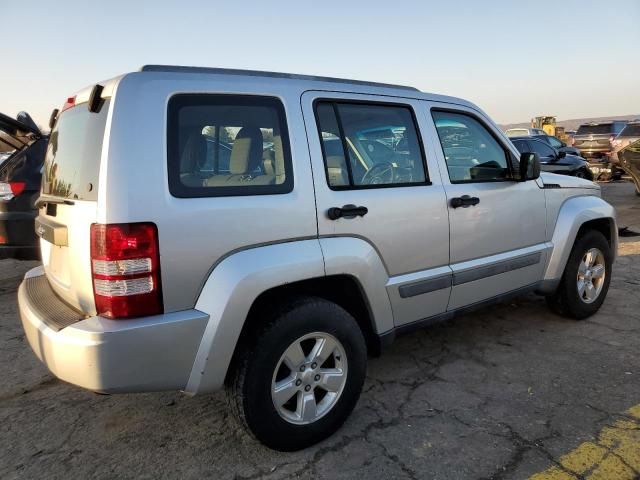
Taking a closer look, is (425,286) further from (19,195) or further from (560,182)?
(19,195)

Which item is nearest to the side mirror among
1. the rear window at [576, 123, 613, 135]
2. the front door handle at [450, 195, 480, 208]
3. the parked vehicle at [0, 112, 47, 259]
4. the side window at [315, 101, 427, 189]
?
the front door handle at [450, 195, 480, 208]

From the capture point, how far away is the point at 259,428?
226 cm

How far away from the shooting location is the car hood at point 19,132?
509 cm

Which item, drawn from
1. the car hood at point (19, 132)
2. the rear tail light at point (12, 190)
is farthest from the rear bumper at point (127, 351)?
the car hood at point (19, 132)

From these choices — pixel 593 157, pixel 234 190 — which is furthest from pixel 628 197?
pixel 234 190

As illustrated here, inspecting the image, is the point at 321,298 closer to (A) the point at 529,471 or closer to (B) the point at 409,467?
(B) the point at 409,467

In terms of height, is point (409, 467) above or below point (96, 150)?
below

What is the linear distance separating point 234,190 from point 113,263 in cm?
61

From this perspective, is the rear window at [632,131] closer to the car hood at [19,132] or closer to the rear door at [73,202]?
the car hood at [19,132]

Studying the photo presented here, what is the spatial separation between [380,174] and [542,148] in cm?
1017

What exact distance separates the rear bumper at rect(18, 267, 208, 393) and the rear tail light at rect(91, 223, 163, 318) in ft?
0.21

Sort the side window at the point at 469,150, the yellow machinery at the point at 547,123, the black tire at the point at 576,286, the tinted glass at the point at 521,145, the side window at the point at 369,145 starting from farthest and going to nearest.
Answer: the yellow machinery at the point at 547,123 < the tinted glass at the point at 521,145 < the black tire at the point at 576,286 < the side window at the point at 469,150 < the side window at the point at 369,145

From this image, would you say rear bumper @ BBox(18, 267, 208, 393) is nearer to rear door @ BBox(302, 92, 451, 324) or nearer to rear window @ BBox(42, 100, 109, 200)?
rear window @ BBox(42, 100, 109, 200)

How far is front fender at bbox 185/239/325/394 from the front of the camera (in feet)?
6.79
